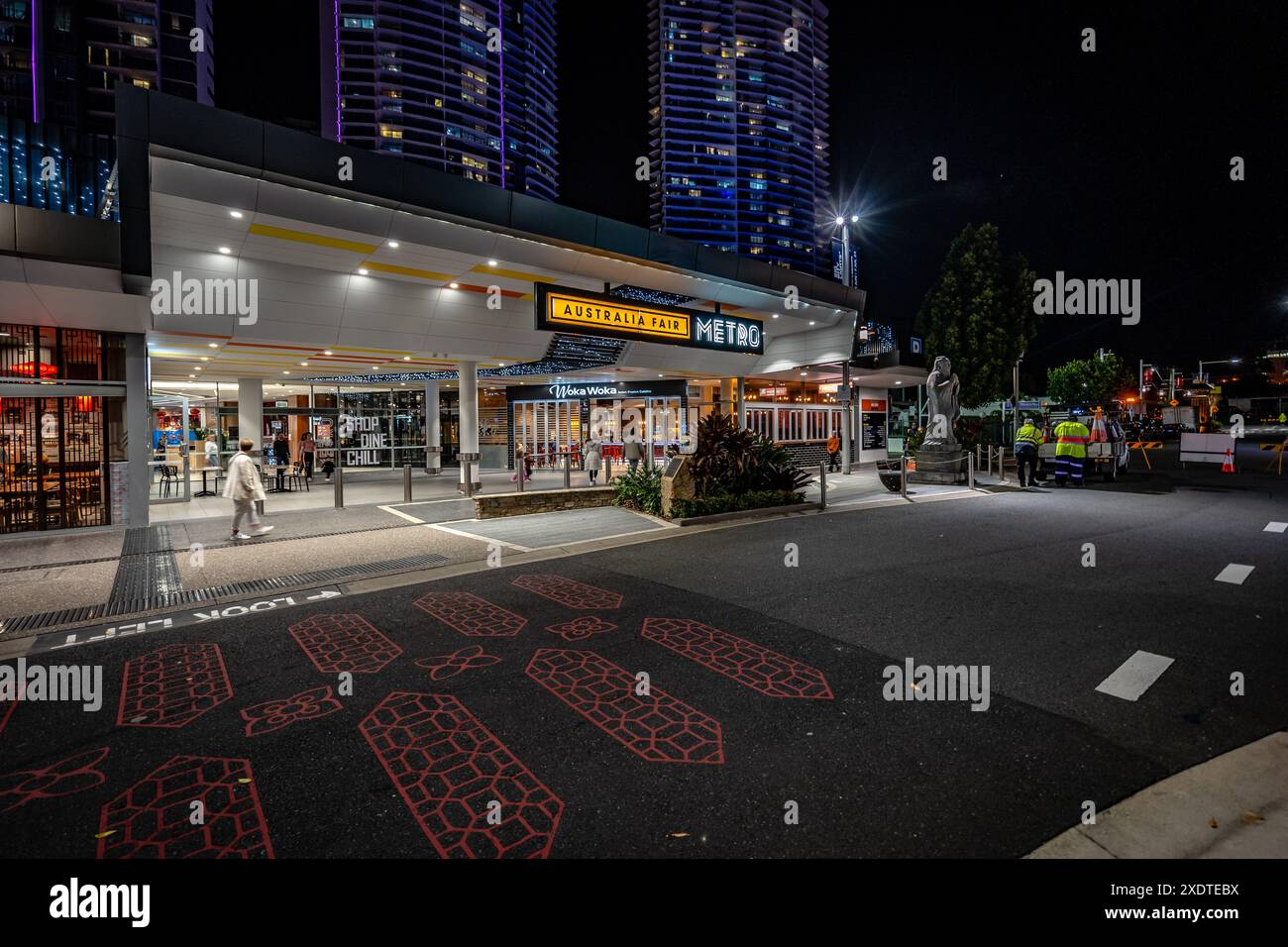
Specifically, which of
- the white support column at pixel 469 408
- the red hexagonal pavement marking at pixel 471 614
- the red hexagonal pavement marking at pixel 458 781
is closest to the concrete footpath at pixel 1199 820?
the red hexagonal pavement marking at pixel 458 781

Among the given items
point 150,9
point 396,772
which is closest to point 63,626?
point 396,772

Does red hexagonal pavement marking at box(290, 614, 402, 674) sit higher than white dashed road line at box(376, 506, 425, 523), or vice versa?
white dashed road line at box(376, 506, 425, 523)

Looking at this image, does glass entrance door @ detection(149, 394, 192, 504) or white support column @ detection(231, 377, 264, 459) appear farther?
white support column @ detection(231, 377, 264, 459)

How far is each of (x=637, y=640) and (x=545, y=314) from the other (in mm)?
7386

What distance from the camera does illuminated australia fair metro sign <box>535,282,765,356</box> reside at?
11.0 m

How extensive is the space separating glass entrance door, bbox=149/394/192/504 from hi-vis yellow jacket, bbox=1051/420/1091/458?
23448mm

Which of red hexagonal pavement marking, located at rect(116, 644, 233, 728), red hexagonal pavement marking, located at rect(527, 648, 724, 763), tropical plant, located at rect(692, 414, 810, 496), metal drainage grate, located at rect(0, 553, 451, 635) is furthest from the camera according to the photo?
tropical plant, located at rect(692, 414, 810, 496)

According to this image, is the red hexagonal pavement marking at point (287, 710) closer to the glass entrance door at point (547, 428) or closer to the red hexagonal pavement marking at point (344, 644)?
the red hexagonal pavement marking at point (344, 644)

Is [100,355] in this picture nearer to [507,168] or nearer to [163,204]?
[163,204]

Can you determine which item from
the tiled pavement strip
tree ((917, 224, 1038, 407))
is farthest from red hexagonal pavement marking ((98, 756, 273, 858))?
tree ((917, 224, 1038, 407))

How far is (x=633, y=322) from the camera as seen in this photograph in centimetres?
1196

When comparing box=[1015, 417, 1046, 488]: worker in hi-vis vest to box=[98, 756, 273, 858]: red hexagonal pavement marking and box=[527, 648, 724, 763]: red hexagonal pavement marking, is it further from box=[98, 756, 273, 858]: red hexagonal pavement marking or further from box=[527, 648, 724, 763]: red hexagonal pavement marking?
box=[98, 756, 273, 858]: red hexagonal pavement marking

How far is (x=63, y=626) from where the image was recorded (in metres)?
5.80

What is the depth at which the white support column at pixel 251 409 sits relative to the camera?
22.5 metres
